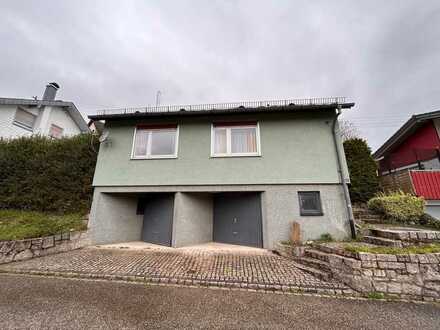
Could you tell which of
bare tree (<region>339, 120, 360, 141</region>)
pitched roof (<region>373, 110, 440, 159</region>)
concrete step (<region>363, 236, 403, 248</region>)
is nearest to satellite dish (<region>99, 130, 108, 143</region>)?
concrete step (<region>363, 236, 403, 248</region>)

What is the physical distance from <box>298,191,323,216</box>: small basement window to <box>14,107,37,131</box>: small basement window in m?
17.7

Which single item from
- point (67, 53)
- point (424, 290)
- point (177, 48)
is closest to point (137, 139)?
point (177, 48)

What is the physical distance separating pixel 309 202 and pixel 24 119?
18428 mm

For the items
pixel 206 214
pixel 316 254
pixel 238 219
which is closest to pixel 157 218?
pixel 206 214

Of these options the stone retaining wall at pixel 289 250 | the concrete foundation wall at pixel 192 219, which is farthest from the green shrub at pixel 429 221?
the concrete foundation wall at pixel 192 219

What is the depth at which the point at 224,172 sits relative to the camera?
6668mm

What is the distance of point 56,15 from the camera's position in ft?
27.5

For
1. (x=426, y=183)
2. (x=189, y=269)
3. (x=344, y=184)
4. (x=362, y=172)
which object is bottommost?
(x=189, y=269)

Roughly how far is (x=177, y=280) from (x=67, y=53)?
1367cm

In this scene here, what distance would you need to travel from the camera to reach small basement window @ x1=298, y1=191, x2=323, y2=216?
20.1ft

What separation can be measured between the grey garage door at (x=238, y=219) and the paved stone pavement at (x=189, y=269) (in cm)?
107

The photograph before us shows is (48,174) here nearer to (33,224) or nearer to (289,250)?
(33,224)

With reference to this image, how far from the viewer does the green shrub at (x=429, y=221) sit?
5.68m

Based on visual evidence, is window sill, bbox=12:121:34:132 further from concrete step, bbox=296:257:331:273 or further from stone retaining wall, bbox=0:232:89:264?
concrete step, bbox=296:257:331:273
